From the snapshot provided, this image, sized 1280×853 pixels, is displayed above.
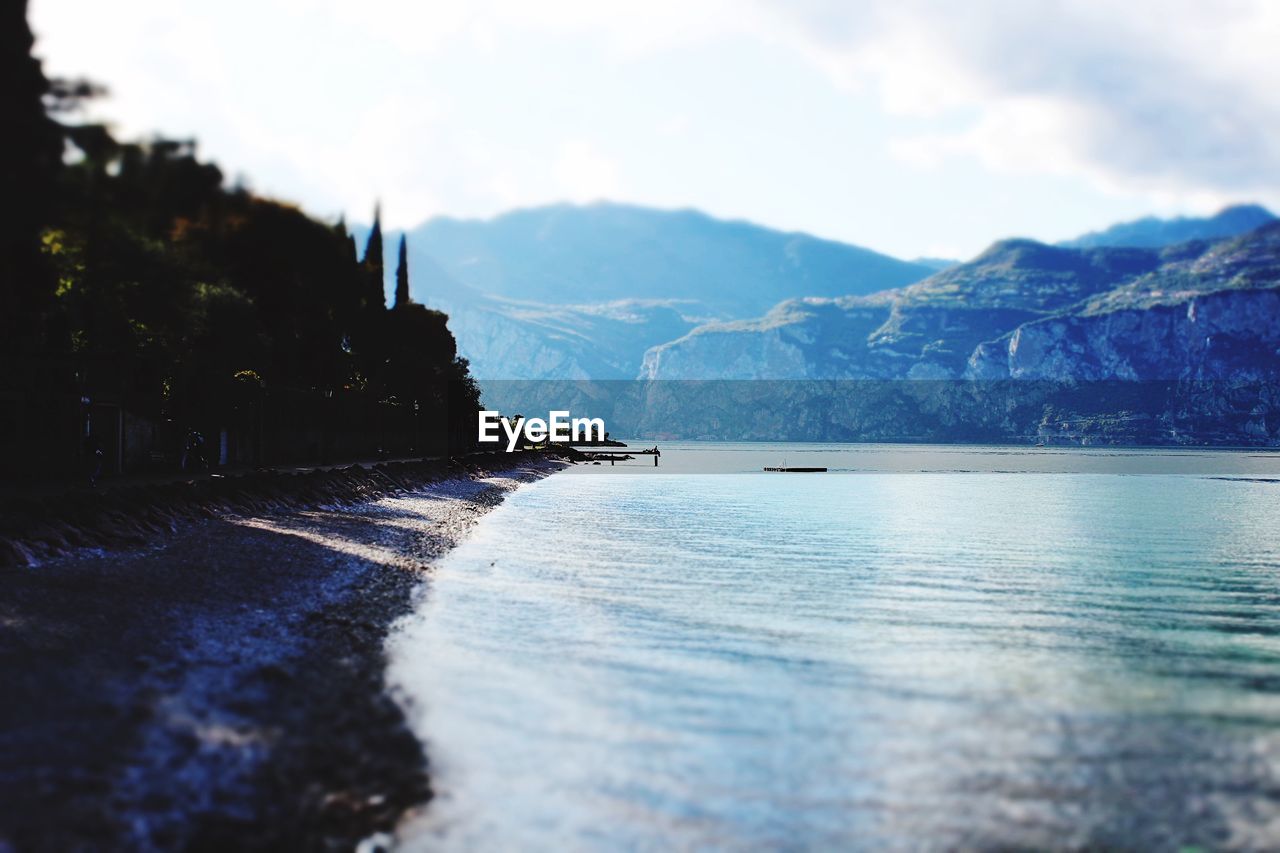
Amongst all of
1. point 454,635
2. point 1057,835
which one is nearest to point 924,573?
point 454,635

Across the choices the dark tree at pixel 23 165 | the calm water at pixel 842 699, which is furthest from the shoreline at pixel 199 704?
the dark tree at pixel 23 165

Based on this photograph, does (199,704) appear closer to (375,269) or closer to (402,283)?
(375,269)

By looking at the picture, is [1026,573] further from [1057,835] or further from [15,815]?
[15,815]

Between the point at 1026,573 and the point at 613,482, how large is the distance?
60.4 meters

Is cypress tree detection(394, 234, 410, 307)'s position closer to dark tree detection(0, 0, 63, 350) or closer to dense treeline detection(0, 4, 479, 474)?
dense treeline detection(0, 4, 479, 474)

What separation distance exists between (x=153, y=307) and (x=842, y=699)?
32348 millimetres

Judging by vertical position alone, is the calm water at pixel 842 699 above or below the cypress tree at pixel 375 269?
below

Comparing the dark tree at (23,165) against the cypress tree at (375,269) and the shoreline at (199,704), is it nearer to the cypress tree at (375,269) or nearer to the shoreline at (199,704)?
the shoreline at (199,704)

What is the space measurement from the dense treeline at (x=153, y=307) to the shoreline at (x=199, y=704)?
31.9ft

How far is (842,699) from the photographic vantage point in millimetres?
14359

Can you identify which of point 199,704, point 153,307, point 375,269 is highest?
point 375,269

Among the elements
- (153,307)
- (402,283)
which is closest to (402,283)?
(402,283)

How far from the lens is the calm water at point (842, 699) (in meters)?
9.61

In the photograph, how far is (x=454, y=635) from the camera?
1848 cm
